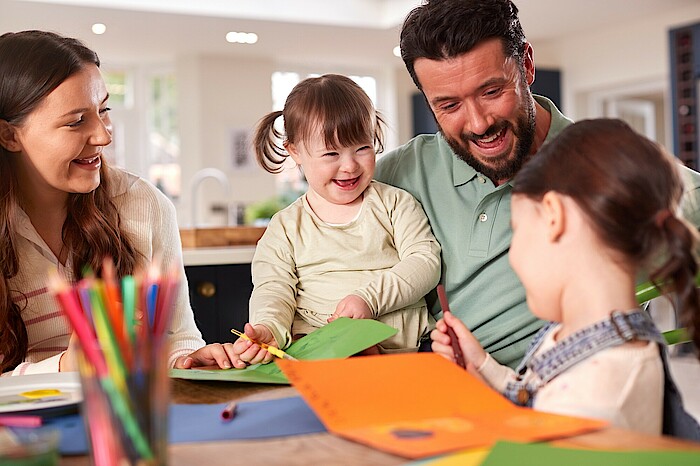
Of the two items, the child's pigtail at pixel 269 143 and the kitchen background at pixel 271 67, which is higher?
the kitchen background at pixel 271 67

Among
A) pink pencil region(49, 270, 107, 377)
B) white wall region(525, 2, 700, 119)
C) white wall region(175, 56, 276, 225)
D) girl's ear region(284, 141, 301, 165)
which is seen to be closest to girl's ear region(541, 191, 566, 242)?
pink pencil region(49, 270, 107, 377)

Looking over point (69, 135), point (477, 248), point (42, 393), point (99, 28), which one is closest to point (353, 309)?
point (477, 248)

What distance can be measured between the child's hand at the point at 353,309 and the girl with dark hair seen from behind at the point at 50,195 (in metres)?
0.31

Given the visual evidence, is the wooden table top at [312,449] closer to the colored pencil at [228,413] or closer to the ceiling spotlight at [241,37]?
the colored pencil at [228,413]

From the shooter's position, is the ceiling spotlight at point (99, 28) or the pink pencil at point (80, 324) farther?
the ceiling spotlight at point (99, 28)

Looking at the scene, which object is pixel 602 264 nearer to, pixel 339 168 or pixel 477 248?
pixel 477 248

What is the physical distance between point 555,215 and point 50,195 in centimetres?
114

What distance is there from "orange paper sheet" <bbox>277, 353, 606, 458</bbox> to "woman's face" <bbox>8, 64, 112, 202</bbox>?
79cm

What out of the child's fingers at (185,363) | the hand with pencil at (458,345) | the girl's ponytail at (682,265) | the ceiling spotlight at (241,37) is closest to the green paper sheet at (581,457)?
the girl's ponytail at (682,265)

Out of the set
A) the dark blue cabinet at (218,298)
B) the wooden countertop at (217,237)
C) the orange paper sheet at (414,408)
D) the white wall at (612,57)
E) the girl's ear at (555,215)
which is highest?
the white wall at (612,57)

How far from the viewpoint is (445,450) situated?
2.32 feet

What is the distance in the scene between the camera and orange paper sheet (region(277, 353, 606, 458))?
75 centimetres

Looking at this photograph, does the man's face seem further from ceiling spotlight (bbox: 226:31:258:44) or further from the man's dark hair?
ceiling spotlight (bbox: 226:31:258:44)

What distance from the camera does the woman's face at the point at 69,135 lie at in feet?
5.23
